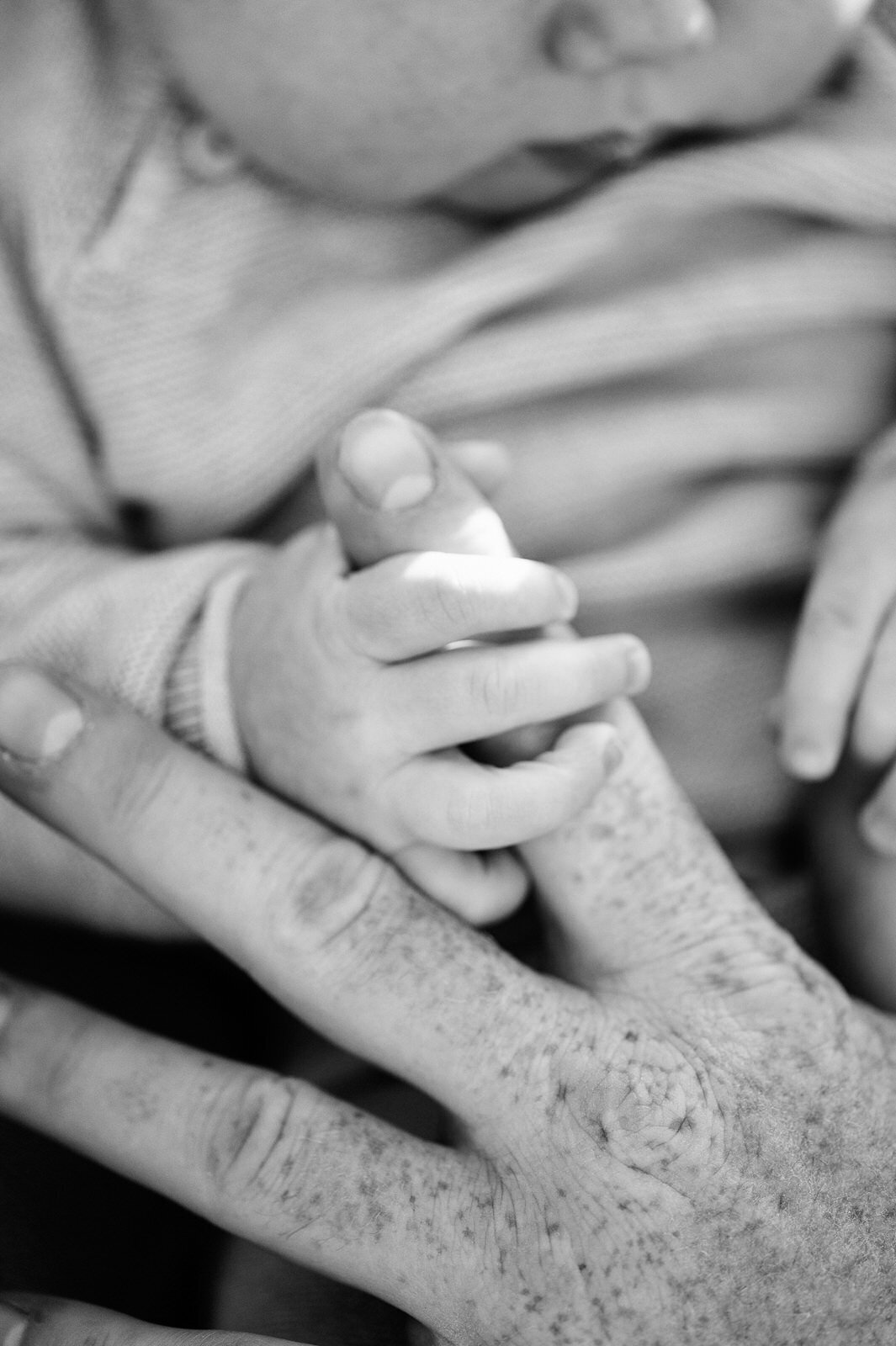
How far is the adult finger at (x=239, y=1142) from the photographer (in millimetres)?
636

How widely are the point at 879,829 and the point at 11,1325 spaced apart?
0.62 metres

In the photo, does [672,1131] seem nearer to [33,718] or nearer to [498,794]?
[498,794]

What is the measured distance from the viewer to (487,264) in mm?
908

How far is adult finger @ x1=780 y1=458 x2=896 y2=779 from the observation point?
2.72ft

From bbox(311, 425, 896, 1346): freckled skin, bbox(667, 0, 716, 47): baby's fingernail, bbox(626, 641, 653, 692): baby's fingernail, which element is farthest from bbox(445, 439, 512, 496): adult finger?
bbox(667, 0, 716, 47): baby's fingernail

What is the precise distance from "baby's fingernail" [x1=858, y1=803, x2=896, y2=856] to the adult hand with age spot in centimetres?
11

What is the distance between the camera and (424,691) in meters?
0.69

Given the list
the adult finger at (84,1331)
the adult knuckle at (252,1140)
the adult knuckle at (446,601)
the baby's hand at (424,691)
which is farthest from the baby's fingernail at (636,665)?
the adult finger at (84,1331)

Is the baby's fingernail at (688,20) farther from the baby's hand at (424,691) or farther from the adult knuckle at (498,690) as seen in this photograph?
the adult knuckle at (498,690)

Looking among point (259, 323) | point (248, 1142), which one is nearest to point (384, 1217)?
point (248, 1142)

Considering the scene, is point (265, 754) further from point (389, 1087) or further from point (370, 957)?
point (389, 1087)

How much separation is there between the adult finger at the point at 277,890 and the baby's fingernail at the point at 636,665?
0.19m

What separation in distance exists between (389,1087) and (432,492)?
445mm

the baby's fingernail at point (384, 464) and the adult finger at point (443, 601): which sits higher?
the baby's fingernail at point (384, 464)
